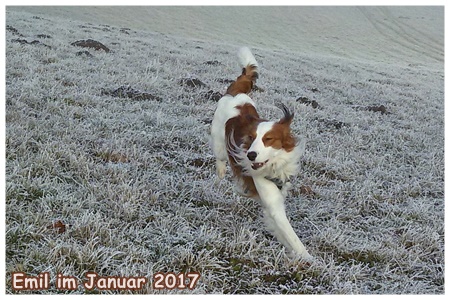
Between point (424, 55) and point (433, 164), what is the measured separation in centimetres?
1843

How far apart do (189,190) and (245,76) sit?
65.0 inches

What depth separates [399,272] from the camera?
13.6 feet

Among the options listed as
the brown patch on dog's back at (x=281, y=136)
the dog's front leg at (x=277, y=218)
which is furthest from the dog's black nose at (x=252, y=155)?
the dog's front leg at (x=277, y=218)

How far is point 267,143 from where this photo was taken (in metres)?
4.12

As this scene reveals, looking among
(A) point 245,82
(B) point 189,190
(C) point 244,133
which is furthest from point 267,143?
(A) point 245,82

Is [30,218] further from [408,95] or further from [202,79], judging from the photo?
[408,95]

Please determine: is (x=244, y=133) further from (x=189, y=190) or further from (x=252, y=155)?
(x=189, y=190)

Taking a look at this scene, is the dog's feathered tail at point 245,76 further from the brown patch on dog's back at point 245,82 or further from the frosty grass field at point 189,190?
the frosty grass field at point 189,190

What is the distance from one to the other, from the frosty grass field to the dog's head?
0.69m

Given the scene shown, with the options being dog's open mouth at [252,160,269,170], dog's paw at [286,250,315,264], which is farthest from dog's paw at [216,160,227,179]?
dog's paw at [286,250,315,264]

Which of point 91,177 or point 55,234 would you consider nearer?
point 55,234

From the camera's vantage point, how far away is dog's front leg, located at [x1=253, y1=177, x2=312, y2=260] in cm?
412

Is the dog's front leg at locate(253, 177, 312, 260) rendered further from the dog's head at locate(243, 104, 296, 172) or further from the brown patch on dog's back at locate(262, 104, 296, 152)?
the brown patch on dog's back at locate(262, 104, 296, 152)

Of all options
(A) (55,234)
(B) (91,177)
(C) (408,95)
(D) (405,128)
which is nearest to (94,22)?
(C) (408,95)
